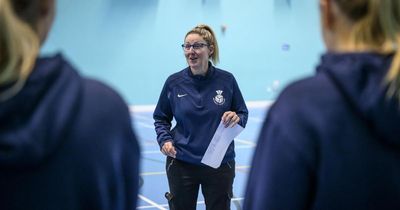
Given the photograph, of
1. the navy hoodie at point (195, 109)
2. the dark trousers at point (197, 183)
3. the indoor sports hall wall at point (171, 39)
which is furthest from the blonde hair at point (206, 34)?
the indoor sports hall wall at point (171, 39)

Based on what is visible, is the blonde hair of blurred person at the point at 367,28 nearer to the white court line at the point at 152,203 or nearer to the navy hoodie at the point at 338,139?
the navy hoodie at the point at 338,139

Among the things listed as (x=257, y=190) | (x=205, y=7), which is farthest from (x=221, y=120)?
(x=205, y=7)

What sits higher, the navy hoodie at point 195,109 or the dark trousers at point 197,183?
the navy hoodie at point 195,109

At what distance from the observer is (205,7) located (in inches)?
419

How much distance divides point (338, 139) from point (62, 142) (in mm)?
610

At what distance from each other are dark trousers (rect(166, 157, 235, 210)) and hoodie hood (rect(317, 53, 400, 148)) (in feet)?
7.10

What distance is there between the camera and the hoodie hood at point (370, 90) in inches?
42.2

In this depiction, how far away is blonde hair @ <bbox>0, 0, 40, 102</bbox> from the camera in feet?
3.23

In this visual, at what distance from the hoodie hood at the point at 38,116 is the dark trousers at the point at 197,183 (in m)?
2.22

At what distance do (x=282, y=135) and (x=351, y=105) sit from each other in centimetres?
17

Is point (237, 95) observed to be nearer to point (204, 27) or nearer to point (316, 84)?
point (204, 27)

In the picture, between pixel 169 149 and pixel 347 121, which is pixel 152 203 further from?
pixel 347 121

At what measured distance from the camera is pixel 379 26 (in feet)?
3.63

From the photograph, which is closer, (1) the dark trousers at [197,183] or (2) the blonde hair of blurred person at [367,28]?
(2) the blonde hair of blurred person at [367,28]
